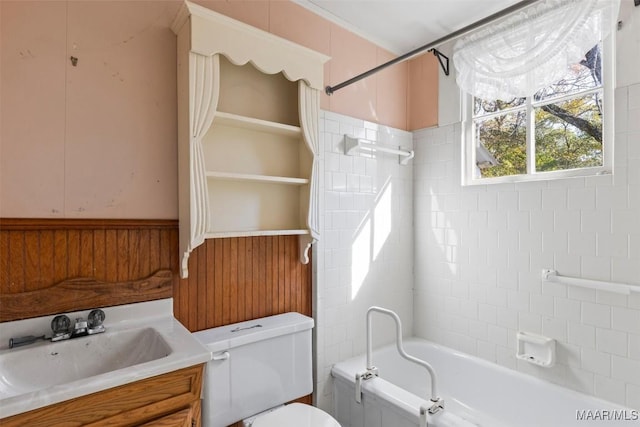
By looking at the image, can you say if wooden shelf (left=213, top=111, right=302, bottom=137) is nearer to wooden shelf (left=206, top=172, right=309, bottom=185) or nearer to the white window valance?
wooden shelf (left=206, top=172, right=309, bottom=185)

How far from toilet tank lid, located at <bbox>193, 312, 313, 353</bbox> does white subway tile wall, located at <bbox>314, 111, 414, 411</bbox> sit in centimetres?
30

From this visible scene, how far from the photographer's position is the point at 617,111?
68.5 inches

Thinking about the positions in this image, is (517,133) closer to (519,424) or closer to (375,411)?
(519,424)

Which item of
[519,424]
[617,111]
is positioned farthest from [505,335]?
[617,111]

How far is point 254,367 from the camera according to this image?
1.62 meters

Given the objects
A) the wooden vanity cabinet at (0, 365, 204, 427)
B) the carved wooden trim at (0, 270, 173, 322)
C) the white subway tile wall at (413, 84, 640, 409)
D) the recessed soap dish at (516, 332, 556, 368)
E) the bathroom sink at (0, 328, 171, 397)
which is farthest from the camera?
the recessed soap dish at (516, 332, 556, 368)

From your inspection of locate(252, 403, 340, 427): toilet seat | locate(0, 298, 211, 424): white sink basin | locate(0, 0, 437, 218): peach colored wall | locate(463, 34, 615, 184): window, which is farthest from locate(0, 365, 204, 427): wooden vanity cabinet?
locate(463, 34, 615, 184): window

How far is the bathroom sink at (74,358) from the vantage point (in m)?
1.11

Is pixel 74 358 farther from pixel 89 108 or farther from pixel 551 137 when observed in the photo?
pixel 551 137

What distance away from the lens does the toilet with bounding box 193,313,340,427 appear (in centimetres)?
150

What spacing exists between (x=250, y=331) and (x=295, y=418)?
43cm

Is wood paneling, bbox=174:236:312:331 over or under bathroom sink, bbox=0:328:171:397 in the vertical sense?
over

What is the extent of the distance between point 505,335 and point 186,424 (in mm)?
1927

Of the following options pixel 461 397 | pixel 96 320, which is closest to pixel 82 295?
pixel 96 320
